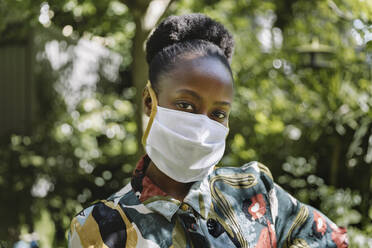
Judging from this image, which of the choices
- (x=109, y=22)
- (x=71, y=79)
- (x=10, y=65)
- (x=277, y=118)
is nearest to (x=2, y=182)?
(x=71, y=79)

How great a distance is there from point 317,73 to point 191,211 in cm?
332

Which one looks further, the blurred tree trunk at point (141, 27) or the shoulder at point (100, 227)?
the blurred tree trunk at point (141, 27)

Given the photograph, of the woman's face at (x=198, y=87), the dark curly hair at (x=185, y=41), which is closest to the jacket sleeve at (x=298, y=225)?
the woman's face at (x=198, y=87)

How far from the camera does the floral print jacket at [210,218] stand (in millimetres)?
1351

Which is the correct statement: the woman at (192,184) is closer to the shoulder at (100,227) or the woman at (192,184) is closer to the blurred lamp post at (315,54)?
the shoulder at (100,227)

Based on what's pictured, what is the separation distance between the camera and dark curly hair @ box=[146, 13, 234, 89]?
58.2 inches

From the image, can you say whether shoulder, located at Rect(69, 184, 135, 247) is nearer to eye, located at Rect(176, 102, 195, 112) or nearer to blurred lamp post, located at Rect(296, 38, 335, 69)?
eye, located at Rect(176, 102, 195, 112)

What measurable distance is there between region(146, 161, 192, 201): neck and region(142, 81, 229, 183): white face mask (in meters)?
0.04

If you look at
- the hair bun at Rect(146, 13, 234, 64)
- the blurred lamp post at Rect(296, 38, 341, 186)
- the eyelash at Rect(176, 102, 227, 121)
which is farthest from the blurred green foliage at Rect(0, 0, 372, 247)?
the eyelash at Rect(176, 102, 227, 121)

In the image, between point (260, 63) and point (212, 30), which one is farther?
point (260, 63)

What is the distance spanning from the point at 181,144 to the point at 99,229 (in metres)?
0.39

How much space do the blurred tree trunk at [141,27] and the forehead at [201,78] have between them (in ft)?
4.49

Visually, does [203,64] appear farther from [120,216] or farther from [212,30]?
[120,216]

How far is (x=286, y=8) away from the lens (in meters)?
4.33
